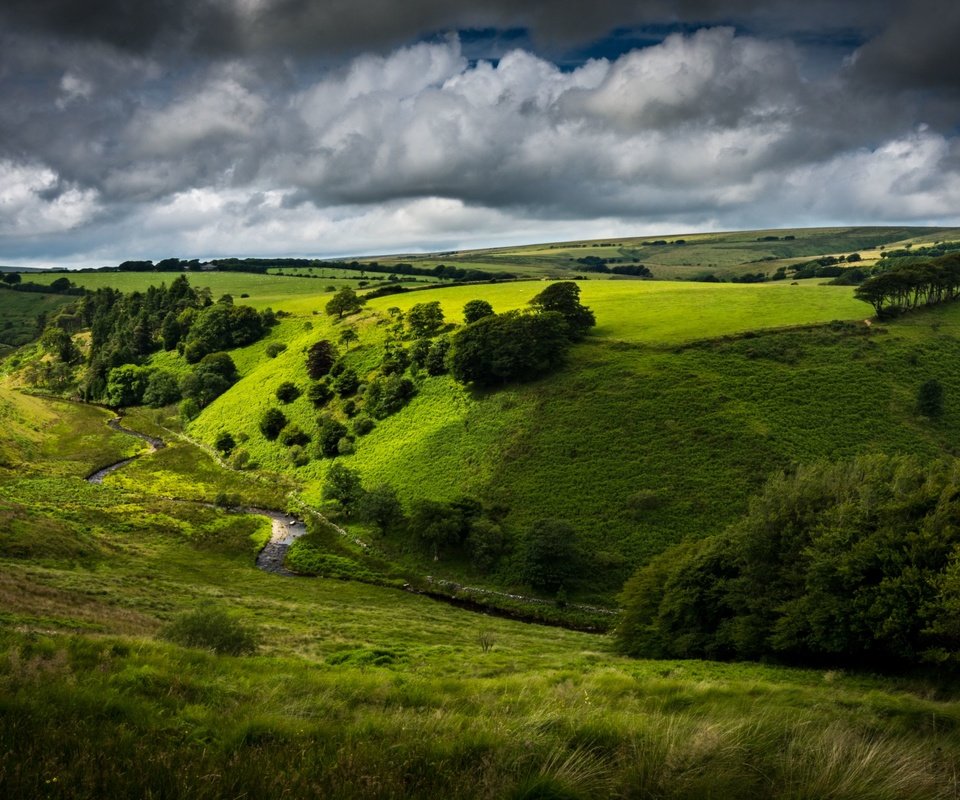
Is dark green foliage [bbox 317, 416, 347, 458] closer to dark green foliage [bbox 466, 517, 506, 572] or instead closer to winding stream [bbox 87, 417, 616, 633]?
winding stream [bbox 87, 417, 616, 633]

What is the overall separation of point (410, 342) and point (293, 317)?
45.1 metres

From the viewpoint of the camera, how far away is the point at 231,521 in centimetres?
5909

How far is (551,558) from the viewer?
45.6 meters

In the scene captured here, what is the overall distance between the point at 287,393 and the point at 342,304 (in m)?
29.3

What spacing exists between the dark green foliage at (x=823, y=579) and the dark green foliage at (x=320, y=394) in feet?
194

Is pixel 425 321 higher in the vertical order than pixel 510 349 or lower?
higher

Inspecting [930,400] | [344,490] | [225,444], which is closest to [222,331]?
[225,444]

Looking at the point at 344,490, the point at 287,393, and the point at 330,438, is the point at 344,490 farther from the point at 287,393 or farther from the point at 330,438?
the point at 287,393

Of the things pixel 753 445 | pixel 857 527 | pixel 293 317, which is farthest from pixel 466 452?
pixel 293 317

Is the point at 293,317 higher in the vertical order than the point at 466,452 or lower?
higher

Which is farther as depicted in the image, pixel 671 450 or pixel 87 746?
pixel 671 450

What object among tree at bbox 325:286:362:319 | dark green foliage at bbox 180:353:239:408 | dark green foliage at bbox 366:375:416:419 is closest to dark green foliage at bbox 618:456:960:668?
dark green foliage at bbox 366:375:416:419

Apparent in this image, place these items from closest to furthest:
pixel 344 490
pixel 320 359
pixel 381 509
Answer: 1. pixel 381 509
2. pixel 344 490
3. pixel 320 359

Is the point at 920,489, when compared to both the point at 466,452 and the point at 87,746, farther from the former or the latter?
the point at 466,452
